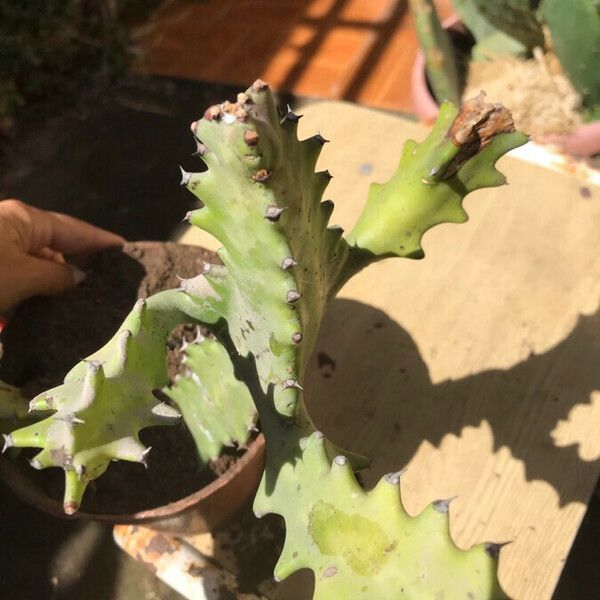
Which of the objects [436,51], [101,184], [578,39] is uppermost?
[578,39]

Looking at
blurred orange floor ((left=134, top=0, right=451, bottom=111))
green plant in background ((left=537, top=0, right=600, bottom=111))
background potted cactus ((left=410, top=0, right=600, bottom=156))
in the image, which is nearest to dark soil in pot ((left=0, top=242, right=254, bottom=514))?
background potted cactus ((left=410, top=0, right=600, bottom=156))

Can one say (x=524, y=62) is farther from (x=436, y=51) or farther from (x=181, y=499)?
(x=181, y=499)

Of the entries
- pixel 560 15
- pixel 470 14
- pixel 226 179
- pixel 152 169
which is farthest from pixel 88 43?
pixel 226 179

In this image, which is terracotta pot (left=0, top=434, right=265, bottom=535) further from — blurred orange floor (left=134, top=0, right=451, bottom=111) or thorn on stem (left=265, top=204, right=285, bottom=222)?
blurred orange floor (left=134, top=0, right=451, bottom=111)

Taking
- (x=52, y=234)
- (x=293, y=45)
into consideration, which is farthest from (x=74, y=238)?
(x=293, y=45)

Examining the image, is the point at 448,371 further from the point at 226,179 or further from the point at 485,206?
the point at 226,179
